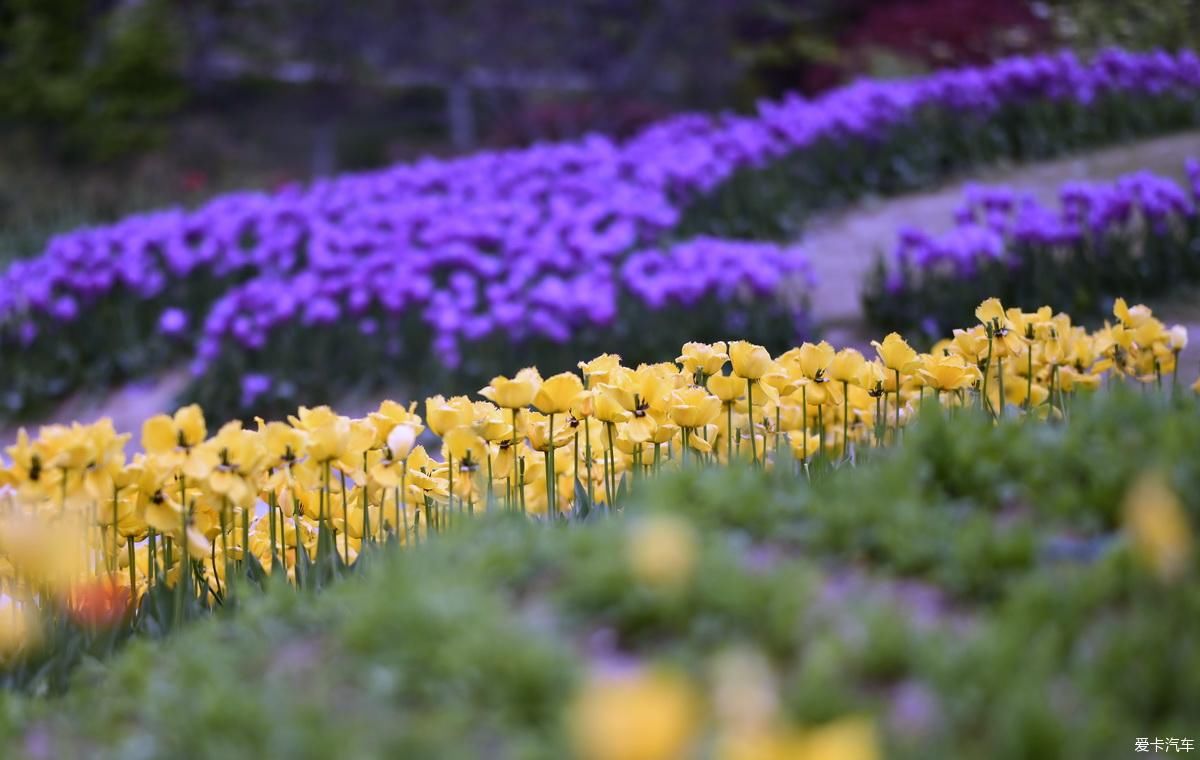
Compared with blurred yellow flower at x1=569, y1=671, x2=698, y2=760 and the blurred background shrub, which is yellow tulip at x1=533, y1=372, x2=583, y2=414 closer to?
blurred yellow flower at x1=569, y1=671, x2=698, y2=760

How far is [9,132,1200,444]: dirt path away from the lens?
5992mm

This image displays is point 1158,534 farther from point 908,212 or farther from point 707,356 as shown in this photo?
point 908,212

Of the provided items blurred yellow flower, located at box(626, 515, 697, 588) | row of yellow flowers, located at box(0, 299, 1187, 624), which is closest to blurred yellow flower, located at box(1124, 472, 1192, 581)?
blurred yellow flower, located at box(626, 515, 697, 588)

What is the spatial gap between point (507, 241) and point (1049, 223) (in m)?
2.85

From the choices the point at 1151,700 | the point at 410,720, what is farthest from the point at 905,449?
the point at 410,720

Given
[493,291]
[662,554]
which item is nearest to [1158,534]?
[662,554]

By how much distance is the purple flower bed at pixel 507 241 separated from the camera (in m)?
5.88

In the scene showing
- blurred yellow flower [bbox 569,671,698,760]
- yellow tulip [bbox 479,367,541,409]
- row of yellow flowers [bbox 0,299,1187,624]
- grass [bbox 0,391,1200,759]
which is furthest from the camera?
yellow tulip [bbox 479,367,541,409]

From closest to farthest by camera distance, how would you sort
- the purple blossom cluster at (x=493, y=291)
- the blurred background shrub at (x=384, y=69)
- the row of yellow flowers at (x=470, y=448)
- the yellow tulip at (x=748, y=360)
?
the row of yellow flowers at (x=470, y=448)
the yellow tulip at (x=748, y=360)
the purple blossom cluster at (x=493, y=291)
the blurred background shrub at (x=384, y=69)

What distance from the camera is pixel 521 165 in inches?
324

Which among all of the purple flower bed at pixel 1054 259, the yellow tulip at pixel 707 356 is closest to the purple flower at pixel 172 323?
the purple flower bed at pixel 1054 259

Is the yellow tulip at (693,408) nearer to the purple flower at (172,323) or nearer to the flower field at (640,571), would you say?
the flower field at (640,571)

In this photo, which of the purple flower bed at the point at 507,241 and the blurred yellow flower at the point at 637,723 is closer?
the blurred yellow flower at the point at 637,723

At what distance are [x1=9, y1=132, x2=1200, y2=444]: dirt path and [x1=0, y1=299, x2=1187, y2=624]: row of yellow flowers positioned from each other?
221 cm
